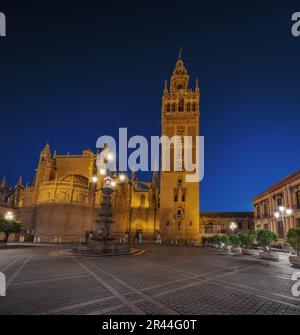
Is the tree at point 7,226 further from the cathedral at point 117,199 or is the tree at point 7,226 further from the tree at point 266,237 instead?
the tree at point 266,237

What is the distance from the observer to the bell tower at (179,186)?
45.8m

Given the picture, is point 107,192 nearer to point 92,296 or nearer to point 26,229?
point 92,296

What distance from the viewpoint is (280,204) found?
33500 mm

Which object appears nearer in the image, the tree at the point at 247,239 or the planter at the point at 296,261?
the planter at the point at 296,261

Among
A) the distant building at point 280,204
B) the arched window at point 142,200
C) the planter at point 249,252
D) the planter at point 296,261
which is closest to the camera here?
the planter at point 296,261

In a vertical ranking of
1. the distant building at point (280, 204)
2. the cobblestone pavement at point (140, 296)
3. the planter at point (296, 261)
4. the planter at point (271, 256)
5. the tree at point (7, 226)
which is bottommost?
the planter at point (271, 256)

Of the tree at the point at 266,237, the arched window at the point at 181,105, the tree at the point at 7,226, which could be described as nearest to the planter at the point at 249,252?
the tree at the point at 266,237

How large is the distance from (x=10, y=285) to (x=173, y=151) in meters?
45.9

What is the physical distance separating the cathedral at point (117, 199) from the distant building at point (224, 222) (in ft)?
49.9

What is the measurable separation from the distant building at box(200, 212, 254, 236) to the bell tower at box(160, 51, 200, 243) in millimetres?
14539

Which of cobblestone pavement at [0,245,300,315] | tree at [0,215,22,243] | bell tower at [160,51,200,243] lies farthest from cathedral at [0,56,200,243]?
cobblestone pavement at [0,245,300,315]

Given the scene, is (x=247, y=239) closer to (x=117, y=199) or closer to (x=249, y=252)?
(x=249, y=252)

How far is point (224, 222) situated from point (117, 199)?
30.4 meters

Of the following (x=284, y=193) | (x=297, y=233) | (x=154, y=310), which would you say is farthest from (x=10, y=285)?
(x=284, y=193)
